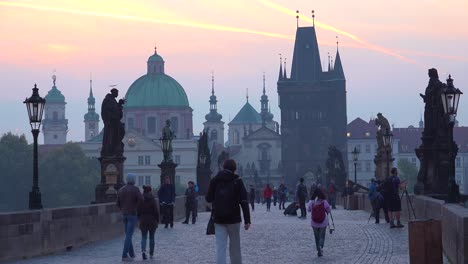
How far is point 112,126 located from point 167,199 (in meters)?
3.85

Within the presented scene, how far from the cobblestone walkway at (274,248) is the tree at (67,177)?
4231 inches

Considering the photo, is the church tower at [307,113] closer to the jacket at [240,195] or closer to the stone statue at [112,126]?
the stone statue at [112,126]

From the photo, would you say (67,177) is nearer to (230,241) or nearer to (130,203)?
(130,203)

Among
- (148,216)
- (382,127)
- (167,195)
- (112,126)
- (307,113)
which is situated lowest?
(148,216)

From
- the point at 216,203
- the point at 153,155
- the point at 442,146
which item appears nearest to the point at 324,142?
the point at 153,155

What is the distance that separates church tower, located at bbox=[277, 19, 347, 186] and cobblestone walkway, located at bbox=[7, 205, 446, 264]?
143320 millimetres

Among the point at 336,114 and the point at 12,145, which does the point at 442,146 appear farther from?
the point at 336,114

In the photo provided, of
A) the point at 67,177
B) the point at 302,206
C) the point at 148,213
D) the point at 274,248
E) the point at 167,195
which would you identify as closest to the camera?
the point at 148,213

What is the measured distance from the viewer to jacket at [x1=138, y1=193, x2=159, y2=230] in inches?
912

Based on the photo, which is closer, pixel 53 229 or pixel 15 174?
pixel 53 229

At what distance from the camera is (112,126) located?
1508 inches

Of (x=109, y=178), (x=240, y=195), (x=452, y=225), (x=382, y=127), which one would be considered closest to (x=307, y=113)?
(x=382, y=127)

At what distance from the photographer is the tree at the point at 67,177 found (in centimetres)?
14038

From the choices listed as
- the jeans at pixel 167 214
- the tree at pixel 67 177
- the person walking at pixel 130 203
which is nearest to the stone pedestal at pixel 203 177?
the jeans at pixel 167 214
